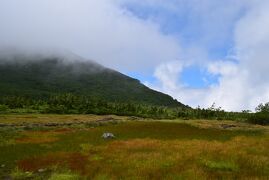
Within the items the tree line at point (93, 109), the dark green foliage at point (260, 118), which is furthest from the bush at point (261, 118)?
the tree line at point (93, 109)

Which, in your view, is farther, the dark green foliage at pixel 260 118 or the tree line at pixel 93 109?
the tree line at pixel 93 109

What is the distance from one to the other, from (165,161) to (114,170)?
15.4 feet

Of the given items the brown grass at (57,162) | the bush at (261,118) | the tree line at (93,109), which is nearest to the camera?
the brown grass at (57,162)

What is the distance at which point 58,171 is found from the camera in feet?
90.6

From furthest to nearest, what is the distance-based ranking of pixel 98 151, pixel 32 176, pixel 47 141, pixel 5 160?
pixel 47 141 < pixel 98 151 < pixel 5 160 < pixel 32 176

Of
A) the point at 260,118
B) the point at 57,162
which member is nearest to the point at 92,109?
the point at 260,118

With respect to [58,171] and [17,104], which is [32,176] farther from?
[17,104]

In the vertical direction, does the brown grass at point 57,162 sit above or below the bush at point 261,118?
below

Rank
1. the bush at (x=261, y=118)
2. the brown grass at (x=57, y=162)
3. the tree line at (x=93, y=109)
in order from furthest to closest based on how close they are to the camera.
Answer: the tree line at (x=93, y=109), the bush at (x=261, y=118), the brown grass at (x=57, y=162)

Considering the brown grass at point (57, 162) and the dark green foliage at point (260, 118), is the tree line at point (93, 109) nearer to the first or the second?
the dark green foliage at point (260, 118)

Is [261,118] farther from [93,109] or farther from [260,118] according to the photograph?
[93,109]

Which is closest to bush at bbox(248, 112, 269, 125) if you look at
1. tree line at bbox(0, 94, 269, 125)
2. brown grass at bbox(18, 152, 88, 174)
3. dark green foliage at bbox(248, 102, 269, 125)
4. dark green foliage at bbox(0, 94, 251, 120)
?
dark green foliage at bbox(248, 102, 269, 125)

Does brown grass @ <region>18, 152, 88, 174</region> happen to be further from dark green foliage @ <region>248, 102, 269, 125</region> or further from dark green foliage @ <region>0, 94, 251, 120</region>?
dark green foliage @ <region>0, 94, 251, 120</region>

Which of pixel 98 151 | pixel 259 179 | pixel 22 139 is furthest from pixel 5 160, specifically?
pixel 259 179
